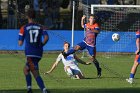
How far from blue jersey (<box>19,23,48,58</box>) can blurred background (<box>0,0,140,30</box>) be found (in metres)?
20.7

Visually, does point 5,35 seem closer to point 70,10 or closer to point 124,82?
point 70,10

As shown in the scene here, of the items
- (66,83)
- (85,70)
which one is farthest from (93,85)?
(85,70)

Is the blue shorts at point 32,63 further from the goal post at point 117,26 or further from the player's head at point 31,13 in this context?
the goal post at point 117,26

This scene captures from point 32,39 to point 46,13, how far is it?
76.7ft

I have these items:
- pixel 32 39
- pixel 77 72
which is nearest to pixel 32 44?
pixel 32 39

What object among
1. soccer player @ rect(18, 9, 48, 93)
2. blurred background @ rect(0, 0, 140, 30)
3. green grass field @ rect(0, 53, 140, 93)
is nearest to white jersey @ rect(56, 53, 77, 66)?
green grass field @ rect(0, 53, 140, 93)

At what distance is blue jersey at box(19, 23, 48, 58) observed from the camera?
1335 centimetres

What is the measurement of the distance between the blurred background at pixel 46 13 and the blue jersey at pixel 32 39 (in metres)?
20.7

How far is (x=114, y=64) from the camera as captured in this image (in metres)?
24.6

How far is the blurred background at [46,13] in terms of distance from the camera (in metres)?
35.1

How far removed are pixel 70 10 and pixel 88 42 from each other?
1839 centimetres

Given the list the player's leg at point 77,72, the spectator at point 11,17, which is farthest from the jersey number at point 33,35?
the spectator at point 11,17

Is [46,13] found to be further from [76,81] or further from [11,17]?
[76,81]

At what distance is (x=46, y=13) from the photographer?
120 feet
